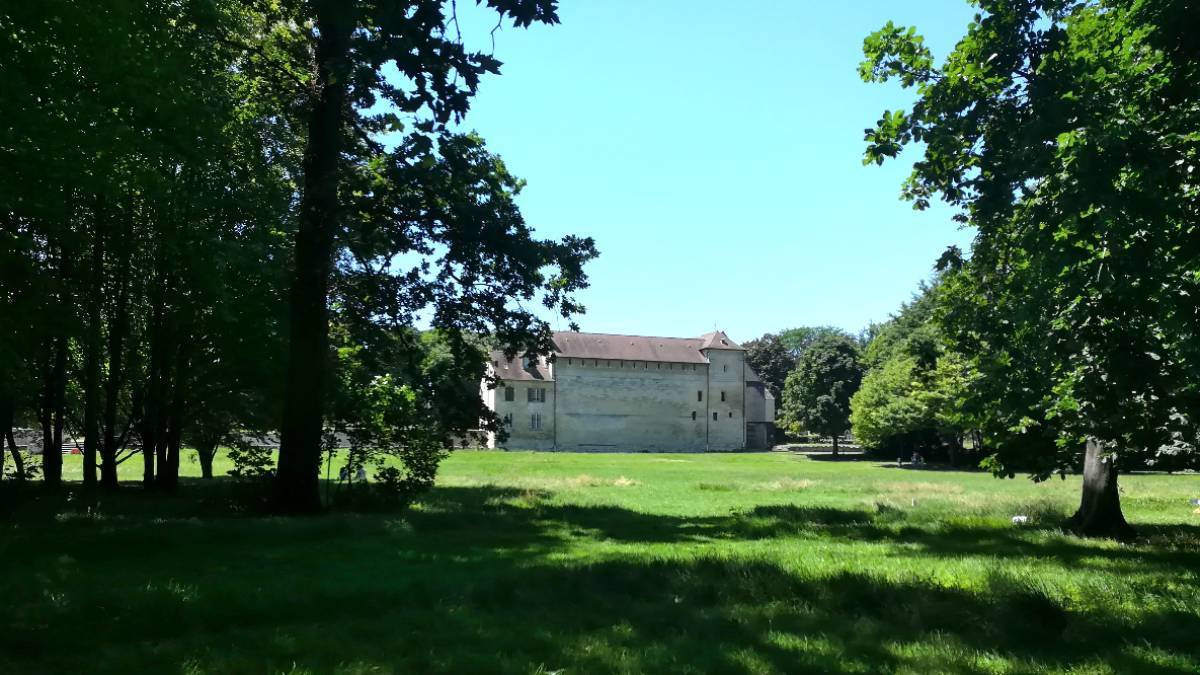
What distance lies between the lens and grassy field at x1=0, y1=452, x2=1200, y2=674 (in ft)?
19.6

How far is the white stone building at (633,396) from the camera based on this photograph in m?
91.1

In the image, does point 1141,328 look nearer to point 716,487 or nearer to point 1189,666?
point 1189,666

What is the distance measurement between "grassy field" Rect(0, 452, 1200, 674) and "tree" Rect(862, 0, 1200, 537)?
8.20 feet

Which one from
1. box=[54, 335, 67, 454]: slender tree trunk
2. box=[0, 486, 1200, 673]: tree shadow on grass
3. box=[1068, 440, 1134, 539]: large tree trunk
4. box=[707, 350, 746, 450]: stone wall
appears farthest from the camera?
box=[707, 350, 746, 450]: stone wall

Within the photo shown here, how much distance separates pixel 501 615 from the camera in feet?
24.2

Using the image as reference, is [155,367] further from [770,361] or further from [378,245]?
[770,361]

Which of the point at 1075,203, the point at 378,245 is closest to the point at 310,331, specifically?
the point at 378,245

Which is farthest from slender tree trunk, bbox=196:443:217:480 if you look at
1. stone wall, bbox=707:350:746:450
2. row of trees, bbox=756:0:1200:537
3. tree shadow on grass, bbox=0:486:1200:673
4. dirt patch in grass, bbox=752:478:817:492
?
stone wall, bbox=707:350:746:450

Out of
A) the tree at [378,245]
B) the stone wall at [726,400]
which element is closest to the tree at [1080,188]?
the tree at [378,245]

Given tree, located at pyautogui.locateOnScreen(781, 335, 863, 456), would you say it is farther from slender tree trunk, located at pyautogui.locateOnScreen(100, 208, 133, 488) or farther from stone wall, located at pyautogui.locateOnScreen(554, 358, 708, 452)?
slender tree trunk, located at pyautogui.locateOnScreen(100, 208, 133, 488)

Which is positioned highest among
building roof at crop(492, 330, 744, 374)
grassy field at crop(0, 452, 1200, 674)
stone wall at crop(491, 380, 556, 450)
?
building roof at crop(492, 330, 744, 374)

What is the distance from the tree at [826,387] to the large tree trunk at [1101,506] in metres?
64.8

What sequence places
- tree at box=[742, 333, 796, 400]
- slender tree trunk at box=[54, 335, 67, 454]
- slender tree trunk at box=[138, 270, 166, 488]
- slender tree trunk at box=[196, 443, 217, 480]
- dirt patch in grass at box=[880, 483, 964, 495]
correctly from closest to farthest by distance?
1. slender tree trunk at box=[54, 335, 67, 454]
2. slender tree trunk at box=[138, 270, 166, 488]
3. slender tree trunk at box=[196, 443, 217, 480]
4. dirt patch in grass at box=[880, 483, 964, 495]
5. tree at box=[742, 333, 796, 400]

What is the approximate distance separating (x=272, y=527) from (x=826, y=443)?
106 m
